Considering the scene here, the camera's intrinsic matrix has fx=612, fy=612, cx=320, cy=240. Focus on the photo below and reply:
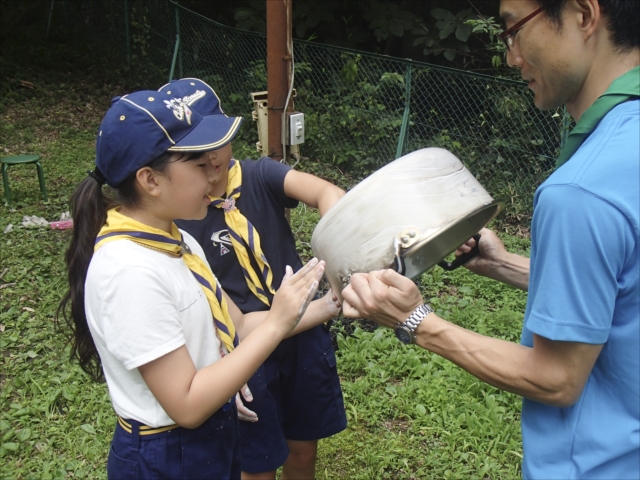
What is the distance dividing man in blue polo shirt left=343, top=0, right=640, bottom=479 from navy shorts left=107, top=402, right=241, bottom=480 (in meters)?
0.79

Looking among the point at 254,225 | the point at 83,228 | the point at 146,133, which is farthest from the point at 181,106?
the point at 254,225

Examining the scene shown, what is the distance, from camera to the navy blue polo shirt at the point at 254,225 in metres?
2.31

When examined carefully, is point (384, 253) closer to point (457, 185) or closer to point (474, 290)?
point (457, 185)

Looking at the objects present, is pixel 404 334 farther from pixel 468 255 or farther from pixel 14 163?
pixel 14 163

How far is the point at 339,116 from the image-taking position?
7.66 metres

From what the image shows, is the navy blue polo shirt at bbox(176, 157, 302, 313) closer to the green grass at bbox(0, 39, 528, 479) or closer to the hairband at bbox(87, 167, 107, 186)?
the hairband at bbox(87, 167, 107, 186)

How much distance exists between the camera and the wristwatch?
1.68m

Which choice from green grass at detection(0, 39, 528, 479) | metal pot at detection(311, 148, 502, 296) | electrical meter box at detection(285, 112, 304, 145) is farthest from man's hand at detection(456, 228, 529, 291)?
electrical meter box at detection(285, 112, 304, 145)

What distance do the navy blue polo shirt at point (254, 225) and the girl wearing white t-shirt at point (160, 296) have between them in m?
0.45

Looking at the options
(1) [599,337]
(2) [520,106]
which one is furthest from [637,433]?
(2) [520,106]

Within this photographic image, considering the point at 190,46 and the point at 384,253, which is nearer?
the point at 384,253

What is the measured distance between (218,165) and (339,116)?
19.1ft

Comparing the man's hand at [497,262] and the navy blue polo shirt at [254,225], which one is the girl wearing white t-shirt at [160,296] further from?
the man's hand at [497,262]

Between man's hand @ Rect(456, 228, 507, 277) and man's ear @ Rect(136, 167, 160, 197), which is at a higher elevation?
man's ear @ Rect(136, 167, 160, 197)
